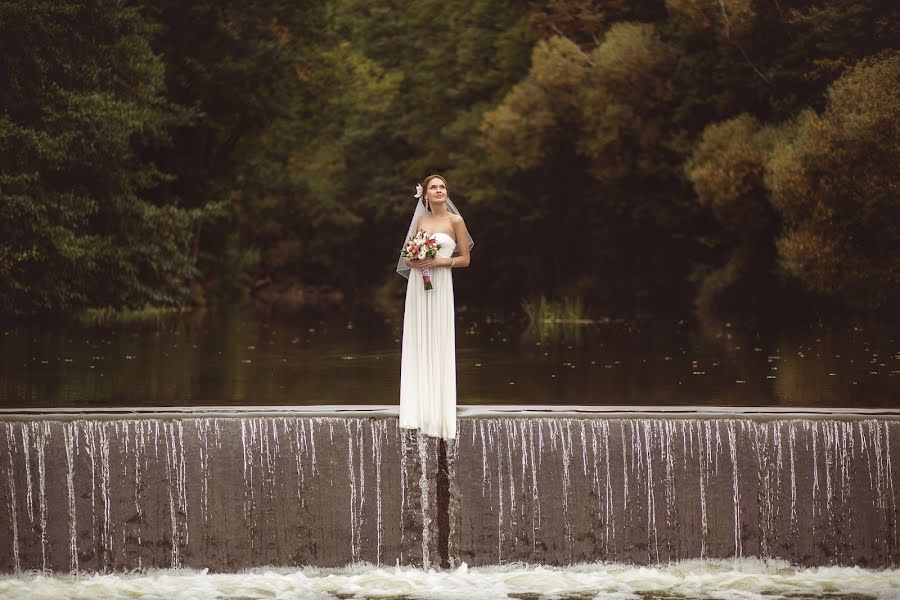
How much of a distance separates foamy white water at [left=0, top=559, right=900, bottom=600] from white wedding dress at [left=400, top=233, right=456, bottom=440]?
1.30m

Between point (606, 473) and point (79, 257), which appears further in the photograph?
point (79, 257)

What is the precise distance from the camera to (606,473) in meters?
12.0

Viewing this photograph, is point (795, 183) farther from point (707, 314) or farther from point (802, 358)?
point (802, 358)

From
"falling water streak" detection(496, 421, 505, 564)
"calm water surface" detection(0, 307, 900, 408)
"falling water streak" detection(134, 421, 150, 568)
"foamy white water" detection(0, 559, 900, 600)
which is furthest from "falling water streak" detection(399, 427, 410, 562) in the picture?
"calm water surface" detection(0, 307, 900, 408)

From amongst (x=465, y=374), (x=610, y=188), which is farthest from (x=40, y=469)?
(x=610, y=188)

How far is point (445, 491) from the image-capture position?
12.0m

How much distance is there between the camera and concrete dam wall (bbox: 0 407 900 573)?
39.1 feet

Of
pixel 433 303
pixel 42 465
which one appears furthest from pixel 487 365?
pixel 433 303

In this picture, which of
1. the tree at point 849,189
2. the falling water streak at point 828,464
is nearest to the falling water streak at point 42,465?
the falling water streak at point 828,464

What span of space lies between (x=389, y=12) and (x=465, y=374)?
60916 mm

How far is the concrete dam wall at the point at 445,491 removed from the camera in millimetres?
11914

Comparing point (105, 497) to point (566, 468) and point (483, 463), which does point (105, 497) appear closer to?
point (483, 463)

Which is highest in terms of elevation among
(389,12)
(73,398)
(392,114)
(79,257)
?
(389,12)

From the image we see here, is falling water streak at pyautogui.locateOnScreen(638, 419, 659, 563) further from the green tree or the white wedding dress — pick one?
the green tree
